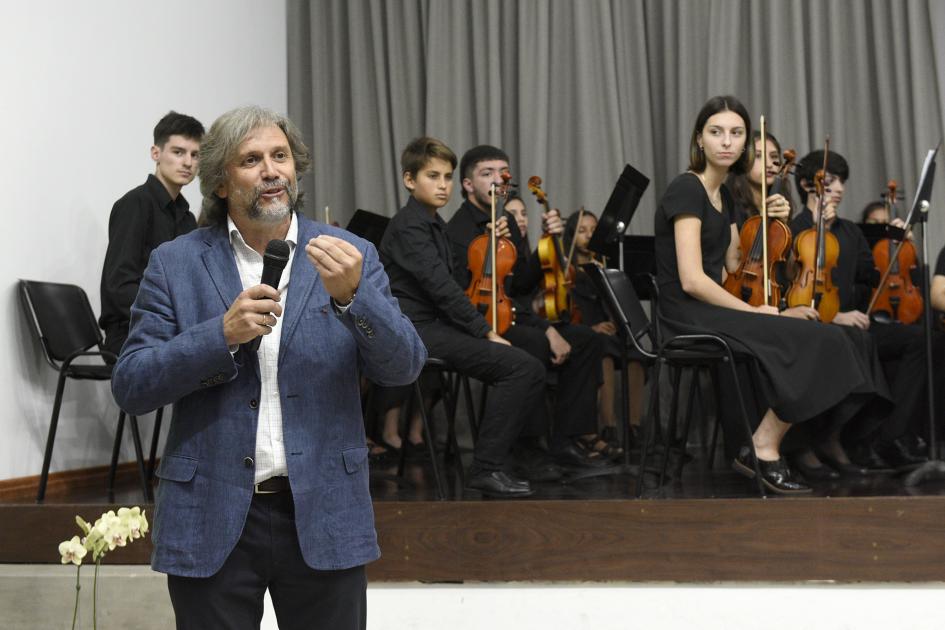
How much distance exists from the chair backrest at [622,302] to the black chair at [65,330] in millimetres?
1670

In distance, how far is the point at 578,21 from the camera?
559cm

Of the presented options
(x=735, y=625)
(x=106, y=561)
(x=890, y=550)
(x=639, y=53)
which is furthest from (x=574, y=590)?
(x=639, y=53)

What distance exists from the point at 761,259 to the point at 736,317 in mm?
378

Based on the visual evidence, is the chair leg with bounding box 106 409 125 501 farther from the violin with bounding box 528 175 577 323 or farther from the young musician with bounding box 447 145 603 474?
the violin with bounding box 528 175 577 323

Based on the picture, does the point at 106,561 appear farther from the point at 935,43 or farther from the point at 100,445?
the point at 935,43

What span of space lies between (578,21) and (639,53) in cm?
37

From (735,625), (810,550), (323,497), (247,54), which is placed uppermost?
(247,54)

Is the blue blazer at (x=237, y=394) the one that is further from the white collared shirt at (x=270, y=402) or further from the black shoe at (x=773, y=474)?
the black shoe at (x=773, y=474)

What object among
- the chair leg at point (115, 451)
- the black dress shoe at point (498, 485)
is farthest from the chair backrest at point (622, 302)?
the chair leg at point (115, 451)

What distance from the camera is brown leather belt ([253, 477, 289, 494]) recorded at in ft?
5.49

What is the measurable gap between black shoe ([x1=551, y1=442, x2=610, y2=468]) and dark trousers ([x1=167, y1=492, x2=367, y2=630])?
2.68 meters

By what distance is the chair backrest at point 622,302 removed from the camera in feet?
11.6

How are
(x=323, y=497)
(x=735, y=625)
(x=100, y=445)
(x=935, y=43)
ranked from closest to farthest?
1. (x=323, y=497)
2. (x=735, y=625)
3. (x=100, y=445)
4. (x=935, y=43)

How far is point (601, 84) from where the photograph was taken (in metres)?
5.60
